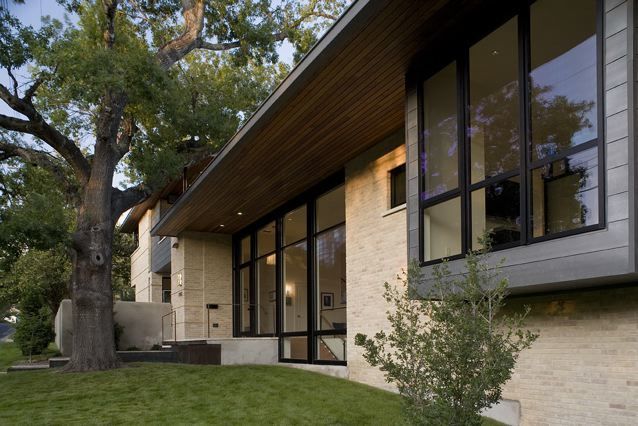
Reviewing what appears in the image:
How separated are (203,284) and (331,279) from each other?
7592mm

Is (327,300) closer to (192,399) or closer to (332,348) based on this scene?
(332,348)

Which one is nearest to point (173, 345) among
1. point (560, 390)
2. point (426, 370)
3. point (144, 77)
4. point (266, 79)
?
point (144, 77)

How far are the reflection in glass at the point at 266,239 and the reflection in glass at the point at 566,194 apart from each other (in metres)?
10.9

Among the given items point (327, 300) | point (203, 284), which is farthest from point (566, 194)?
point (203, 284)

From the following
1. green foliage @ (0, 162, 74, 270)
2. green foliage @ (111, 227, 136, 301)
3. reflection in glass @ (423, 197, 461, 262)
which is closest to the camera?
reflection in glass @ (423, 197, 461, 262)

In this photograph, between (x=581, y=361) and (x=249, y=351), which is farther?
(x=249, y=351)

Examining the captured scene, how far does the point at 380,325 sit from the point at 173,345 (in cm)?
956

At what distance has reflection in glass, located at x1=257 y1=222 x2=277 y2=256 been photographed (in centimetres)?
1647

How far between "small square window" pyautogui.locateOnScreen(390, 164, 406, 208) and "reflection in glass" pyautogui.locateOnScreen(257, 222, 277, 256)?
21.3ft

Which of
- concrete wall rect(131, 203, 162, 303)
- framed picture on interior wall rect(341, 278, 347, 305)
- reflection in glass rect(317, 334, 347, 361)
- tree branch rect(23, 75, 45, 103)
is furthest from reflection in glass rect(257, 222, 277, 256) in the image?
concrete wall rect(131, 203, 162, 303)

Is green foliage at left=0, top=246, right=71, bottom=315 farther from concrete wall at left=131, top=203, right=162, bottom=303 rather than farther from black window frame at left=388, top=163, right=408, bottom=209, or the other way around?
black window frame at left=388, top=163, right=408, bottom=209

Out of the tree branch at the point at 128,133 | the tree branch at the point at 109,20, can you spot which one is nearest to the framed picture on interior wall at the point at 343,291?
the tree branch at the point at 128,133

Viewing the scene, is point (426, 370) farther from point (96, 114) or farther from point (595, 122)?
point (96, 114)

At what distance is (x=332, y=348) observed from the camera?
12.3 meters
